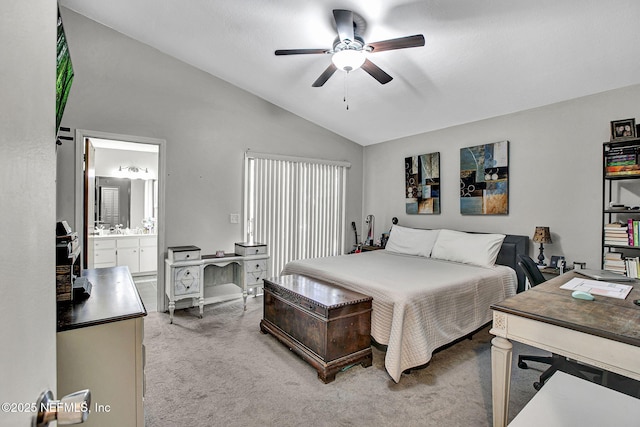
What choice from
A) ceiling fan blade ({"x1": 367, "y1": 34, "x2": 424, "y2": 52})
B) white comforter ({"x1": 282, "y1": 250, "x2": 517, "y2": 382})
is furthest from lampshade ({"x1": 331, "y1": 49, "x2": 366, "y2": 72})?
white comforter ({"x1": 282, "y1": 250, "x2": 517, "y2": 382})

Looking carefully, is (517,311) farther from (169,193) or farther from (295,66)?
(169,193)

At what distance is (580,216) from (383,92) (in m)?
2.51

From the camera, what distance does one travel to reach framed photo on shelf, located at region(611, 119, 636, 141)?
279 centimetres

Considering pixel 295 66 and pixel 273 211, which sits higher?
pixel 295 66

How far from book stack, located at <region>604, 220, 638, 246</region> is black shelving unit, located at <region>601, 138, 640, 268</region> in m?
0.02

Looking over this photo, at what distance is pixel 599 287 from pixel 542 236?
4.64 ft

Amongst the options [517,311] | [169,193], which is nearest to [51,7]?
[517,311]

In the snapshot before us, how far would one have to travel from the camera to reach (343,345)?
241cm

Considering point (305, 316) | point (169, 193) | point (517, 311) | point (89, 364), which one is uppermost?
point (169, 193)

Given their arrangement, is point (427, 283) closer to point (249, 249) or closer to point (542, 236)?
point (542, 236)

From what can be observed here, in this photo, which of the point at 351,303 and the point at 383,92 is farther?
the point at 383,92

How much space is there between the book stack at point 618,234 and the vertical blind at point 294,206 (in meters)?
3.46

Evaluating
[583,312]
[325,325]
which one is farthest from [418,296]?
[583,312]

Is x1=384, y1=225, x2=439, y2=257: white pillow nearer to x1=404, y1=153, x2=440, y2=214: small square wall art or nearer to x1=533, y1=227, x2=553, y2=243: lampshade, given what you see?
x1=404, y1=153, x2=440, y2=214: small square wall art
